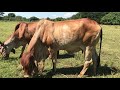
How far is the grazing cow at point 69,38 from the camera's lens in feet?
28.8

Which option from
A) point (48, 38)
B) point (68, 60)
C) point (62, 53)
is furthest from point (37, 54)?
point (62, 53)

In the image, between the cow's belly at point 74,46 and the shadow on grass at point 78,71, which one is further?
the shadow on grass at point 78,71

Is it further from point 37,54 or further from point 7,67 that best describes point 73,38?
point 7,67

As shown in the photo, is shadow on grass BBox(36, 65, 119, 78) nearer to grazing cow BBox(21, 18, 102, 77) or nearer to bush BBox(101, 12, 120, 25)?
grazing cow BBox(21, 18, 102, 77)

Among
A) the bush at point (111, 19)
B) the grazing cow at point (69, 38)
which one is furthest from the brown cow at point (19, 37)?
the bush at point (111, 19)

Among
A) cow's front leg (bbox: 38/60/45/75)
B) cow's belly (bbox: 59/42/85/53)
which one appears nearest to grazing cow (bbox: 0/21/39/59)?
cow's front leg (bbox: 38/60/45/75)

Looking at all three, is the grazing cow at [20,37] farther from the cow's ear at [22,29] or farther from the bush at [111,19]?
the bush at [111,19]

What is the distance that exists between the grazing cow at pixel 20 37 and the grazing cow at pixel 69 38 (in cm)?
255

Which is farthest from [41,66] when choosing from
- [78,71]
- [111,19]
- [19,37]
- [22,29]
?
[111,19]

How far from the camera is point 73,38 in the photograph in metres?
8.81

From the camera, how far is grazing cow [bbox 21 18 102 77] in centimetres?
877

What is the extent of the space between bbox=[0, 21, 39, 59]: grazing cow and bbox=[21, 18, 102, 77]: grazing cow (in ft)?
8.37

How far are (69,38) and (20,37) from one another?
401cm

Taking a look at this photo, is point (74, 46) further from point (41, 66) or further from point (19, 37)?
point (19, 37)
